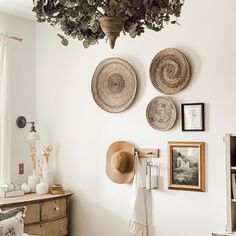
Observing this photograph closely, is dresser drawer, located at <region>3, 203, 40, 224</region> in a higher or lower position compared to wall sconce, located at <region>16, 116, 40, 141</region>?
lower

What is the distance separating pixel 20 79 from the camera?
457 cm

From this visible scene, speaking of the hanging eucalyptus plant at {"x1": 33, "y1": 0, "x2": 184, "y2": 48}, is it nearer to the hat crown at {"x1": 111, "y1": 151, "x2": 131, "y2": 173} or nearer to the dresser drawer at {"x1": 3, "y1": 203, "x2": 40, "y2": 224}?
the hat crown at {"x1": 111, "y1": 151, "x2": 131, "y2": 173}

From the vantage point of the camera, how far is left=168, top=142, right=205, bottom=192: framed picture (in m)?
3.62

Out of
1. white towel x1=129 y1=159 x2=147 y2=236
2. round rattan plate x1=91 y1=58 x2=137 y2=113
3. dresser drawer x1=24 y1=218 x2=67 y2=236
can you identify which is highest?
round rattan plate x1=91 y1=58 x2=137 y2=113

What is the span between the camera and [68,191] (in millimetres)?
4453

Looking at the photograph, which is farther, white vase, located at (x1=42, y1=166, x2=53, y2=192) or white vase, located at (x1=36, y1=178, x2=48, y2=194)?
white vase, located at (x1=42, y1=166, x2=53, y2=192)

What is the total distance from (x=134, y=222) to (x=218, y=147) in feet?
3.40

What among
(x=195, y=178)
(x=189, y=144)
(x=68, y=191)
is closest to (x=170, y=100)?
(x=189, y=144)

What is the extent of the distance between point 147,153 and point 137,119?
0.34 metres

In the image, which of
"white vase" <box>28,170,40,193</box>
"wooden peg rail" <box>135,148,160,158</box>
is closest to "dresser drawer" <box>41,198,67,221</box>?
"white vase" <box>28,170,40,193</box>

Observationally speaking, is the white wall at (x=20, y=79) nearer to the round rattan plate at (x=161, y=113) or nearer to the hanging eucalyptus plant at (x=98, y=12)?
the round rattan plate at (x=161, y=113)

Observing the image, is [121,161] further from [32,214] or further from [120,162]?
[32,214]

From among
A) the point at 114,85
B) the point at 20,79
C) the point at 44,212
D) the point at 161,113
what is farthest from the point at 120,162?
the point at 20,79

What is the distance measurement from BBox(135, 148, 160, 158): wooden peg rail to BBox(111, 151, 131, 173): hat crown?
0.11 m
